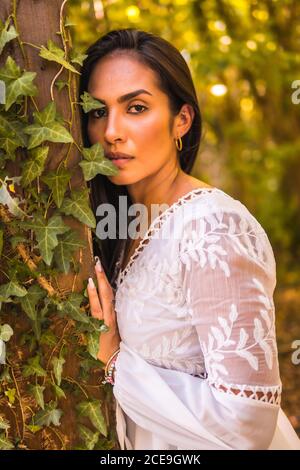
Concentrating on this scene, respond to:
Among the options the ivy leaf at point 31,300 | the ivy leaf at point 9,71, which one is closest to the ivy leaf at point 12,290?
the ivy leaf at point 31,300

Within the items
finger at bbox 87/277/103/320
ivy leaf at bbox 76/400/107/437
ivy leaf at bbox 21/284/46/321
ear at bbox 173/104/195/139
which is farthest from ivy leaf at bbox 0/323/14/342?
ear at bbox 173/104/195/139

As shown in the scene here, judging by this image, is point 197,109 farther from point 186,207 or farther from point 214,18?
point 214,18

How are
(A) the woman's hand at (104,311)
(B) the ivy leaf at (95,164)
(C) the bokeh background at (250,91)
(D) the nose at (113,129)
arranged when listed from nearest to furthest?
(B) the ivy leaf at (95,164) < (A) the woman's hand at (104,311) < (D) the nose at (113,129) < (C) the bokeh background at (250,91)

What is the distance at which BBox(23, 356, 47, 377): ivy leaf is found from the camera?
6.28ft

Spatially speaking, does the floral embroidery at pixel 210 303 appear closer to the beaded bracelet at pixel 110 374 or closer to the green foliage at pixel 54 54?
the beaded bracelet at pixel 110 374

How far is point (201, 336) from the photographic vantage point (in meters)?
1.94

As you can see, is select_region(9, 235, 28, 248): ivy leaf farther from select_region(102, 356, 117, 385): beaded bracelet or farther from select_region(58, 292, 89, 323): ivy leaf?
select_region(102, 356, 117, 385): beaded bracelet

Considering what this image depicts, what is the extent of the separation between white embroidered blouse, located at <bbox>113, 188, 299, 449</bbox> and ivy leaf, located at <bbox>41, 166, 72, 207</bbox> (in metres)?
0.43

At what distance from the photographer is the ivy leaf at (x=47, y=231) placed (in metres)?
1.81

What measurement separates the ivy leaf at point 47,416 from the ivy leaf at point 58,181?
2.13ft

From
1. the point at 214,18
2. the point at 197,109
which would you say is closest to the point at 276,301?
the point at 214,18

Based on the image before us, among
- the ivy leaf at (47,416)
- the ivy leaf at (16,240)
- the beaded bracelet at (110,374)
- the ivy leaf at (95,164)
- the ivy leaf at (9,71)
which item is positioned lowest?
the ivy leaf at (47,416)

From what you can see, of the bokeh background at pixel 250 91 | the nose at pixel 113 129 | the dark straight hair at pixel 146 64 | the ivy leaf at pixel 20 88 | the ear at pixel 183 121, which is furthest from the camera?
→ the bokeh background at pixel 250 91

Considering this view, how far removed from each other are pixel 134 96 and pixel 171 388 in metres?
1.00
